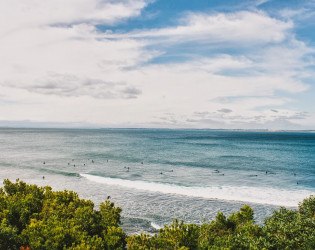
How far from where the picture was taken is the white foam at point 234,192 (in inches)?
1411

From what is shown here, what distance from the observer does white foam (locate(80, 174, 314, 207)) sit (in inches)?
1411

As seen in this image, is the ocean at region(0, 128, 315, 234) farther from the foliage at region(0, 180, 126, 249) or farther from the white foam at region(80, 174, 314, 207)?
the foliage at region(0, 180, 126, 249)

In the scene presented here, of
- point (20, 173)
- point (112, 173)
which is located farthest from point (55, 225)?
point (20, 173)

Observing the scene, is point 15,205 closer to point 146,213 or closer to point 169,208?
point 146,213

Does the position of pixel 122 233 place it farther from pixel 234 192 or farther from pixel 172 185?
pixel 172 185

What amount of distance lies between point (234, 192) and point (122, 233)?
2911 cm

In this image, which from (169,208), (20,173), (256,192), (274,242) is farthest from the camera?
(20,173)

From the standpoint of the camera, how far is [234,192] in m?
39.5

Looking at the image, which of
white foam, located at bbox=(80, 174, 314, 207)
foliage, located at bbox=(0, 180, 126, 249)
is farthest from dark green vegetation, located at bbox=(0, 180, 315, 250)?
white foam, located at bbox=(80, 174, 314, 207)

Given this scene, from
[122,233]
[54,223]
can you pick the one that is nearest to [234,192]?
[122,233]

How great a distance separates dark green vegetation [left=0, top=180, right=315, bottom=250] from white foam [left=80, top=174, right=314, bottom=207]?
1740 cm

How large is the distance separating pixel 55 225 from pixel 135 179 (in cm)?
3334

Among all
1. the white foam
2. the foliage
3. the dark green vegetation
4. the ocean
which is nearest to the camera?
the dark green vegetation

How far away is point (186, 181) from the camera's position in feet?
153
